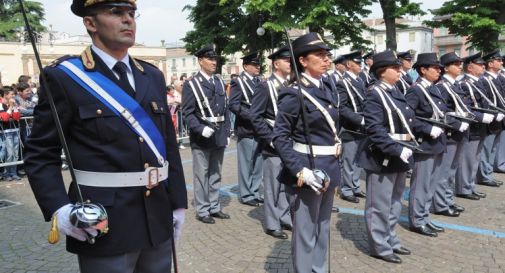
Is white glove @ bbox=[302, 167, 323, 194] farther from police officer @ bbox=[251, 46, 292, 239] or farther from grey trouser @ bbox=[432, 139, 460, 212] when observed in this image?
grey trouser @ bbox=[432, 139, 460, 212]

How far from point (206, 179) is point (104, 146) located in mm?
3905

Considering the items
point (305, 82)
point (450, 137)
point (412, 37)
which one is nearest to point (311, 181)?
point (305, 82)

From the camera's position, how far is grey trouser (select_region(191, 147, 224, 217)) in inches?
Answer: 237

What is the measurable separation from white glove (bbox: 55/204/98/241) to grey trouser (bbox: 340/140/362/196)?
5508 millimetres

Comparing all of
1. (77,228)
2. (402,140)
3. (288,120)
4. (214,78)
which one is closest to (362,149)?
(402,140)

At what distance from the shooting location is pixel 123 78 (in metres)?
2.32

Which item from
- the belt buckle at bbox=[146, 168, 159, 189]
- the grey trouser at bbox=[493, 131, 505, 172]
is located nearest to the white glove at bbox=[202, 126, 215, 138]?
the belt buckle at bbox=[146, 168, 159, 189]

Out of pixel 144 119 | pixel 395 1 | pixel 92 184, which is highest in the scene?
pixel 395 1

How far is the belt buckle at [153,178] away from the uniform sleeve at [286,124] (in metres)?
1.41

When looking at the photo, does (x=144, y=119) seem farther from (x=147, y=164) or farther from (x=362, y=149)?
(x=362, y=149)

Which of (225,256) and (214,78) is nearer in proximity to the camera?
(225,256)

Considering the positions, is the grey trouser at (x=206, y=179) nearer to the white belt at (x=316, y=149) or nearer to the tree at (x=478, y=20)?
the white belt at (x=316, y=149)

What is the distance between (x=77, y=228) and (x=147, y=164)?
47cm

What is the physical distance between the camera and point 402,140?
4.73m
